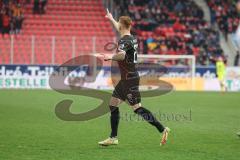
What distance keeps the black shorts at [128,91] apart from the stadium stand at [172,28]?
989 inches

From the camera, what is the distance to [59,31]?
38000 mm

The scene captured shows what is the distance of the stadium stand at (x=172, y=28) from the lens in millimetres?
37250

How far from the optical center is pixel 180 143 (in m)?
11.7

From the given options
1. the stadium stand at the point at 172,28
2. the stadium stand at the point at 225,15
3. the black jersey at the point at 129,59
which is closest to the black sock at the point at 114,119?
the black jersey at the point at 129,59

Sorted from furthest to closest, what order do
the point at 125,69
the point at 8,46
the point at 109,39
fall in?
1. the point at 109,39
2. the point at 8,46
3. the point at 125,69

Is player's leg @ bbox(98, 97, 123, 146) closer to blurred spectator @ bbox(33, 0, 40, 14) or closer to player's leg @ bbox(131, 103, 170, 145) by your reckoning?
player's leg @ bbox(131, 103, 170, 145)

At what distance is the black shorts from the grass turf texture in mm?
860

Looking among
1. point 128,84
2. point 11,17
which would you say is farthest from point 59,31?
point 128,84

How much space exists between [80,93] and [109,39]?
7.68 meters

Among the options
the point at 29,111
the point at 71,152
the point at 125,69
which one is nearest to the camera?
the point at 71,152

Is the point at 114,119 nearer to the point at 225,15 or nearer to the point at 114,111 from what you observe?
the point at 114,111

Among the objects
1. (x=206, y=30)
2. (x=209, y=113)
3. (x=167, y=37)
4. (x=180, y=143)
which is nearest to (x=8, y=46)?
(x=167, y=37)

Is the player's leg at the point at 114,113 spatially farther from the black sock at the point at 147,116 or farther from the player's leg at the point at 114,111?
the black sock at the point at 147,116

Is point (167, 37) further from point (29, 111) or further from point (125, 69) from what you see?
point (125, 69)
